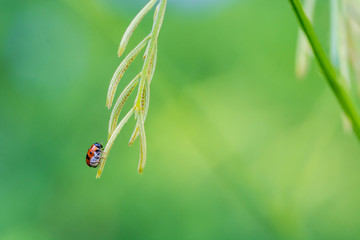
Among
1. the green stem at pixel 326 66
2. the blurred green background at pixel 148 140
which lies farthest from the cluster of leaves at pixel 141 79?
the blurred green background at pixel 148 140

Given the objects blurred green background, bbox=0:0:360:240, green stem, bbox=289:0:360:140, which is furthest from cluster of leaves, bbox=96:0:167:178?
blurred green background, bbox=0:0:360:240

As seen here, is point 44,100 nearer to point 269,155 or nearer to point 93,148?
point 269,155

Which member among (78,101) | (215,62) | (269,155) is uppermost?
(78,101)

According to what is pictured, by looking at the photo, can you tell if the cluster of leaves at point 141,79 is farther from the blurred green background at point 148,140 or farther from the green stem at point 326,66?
the blurred green background at point 148,140

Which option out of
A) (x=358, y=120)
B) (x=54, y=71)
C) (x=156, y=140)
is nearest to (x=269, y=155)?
(x=156, y=140)

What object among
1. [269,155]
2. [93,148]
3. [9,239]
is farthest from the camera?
[269,155]

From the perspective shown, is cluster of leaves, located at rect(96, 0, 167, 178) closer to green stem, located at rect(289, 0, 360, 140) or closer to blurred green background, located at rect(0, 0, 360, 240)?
green stem, located at rect(289, 0, 360, 140)

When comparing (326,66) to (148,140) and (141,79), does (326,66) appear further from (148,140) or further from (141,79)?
(148,140)
